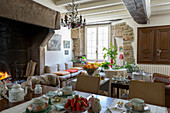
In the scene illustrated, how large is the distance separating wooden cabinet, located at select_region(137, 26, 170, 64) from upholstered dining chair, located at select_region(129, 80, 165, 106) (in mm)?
4033

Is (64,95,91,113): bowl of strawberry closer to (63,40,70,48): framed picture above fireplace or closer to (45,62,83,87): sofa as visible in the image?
(45,62,83,87): sofa

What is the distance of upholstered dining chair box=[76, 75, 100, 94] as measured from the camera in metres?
1.98

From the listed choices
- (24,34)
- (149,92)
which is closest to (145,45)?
(149,92)

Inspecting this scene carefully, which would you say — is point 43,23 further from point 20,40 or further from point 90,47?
point 90,47

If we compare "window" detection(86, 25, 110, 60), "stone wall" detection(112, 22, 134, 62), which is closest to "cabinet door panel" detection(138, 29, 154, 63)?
"stone wall" detection(112, 22, 134, 62)

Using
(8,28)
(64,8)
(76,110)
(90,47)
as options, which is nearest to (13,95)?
(76,110)

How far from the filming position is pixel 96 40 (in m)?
6.71

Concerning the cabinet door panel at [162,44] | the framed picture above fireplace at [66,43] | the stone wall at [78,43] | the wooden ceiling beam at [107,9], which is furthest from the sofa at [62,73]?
the cabinet door panel at [162,44]

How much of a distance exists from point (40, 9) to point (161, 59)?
475cm

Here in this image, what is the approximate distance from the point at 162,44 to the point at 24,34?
4.98 m

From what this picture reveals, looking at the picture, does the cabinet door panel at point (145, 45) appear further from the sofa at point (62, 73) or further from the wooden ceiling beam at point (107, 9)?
the sofa at point (62, 73)

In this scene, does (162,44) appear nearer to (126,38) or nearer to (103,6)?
(126,38)

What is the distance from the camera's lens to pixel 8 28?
3.37 metres

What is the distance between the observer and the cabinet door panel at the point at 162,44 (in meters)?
5.03
